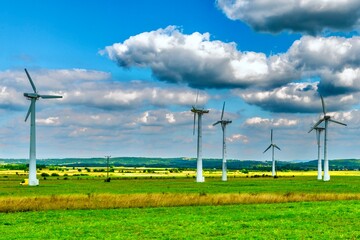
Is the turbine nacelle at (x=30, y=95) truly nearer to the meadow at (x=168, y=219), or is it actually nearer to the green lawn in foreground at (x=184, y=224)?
the meadow at (x=168, y=219)

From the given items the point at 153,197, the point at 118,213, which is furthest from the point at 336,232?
the point at 153,197

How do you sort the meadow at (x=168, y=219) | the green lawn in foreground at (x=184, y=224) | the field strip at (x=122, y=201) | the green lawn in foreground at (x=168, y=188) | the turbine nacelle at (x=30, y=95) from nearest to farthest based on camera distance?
the green lawn in foreground at (x=184, y=224) < the meadow at (x=168, y=219) < the field strip at (x=122, y=201) < the green lawn in foreground at (x=168, y=188) < the turbine nacelle at (x=30, y=95)

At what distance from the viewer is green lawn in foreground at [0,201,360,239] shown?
29.9m

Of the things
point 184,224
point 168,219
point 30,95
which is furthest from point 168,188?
point 184,224

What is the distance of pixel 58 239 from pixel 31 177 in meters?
91.0

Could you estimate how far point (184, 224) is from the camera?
3494cm

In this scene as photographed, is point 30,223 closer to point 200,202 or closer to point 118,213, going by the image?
point 118,213

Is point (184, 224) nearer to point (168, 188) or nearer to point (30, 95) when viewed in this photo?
point (168, 188)

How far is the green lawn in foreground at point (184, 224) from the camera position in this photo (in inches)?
1178

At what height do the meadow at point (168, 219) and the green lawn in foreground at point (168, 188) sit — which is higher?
the meadow at point (168, 219)

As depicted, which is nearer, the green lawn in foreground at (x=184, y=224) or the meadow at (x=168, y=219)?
the green lawn in foreground at (x=184, y=224)

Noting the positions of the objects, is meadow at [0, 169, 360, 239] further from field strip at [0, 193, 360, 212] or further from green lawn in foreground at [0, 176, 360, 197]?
green lawn in foreground at [0, 176, 360, 197]

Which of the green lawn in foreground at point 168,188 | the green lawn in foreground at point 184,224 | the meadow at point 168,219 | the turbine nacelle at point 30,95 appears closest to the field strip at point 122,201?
the meadow at point 168,219

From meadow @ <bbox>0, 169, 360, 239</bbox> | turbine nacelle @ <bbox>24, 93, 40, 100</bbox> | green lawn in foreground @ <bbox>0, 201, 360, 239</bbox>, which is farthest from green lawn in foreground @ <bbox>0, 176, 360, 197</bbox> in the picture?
green lawn in foreground @ <bbox>0, 201, 360, 239</bbox>
